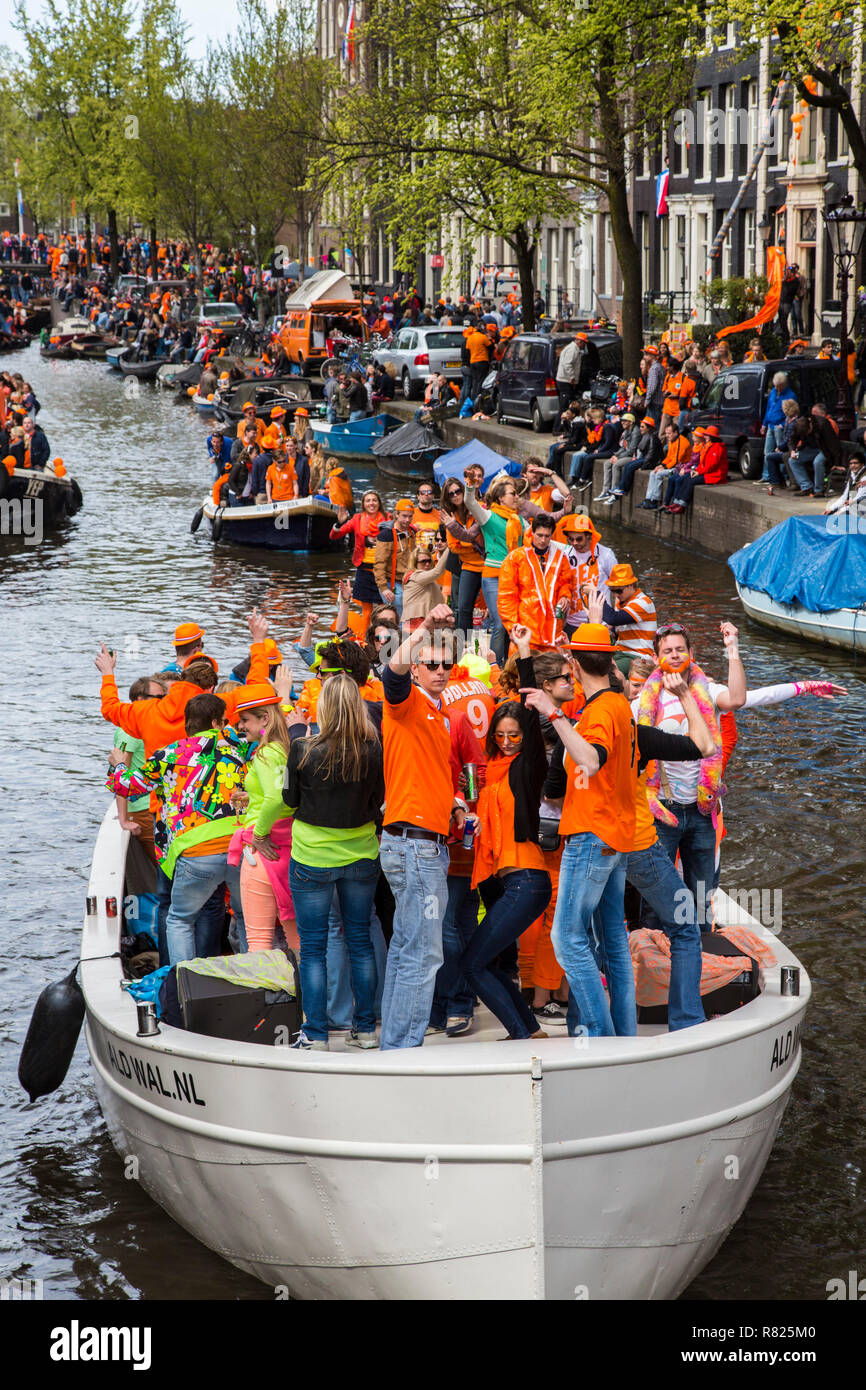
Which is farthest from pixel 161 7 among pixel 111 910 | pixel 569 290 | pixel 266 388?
pixel 111 910

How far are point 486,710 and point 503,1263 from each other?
2.24 metres

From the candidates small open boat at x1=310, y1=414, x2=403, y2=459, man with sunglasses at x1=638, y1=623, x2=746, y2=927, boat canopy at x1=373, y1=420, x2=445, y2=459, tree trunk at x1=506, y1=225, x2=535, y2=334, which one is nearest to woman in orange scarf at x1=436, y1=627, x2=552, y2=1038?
man with sunglasses at x1=638, y1=623, x2=746, y2=927

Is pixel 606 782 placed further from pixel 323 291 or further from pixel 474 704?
pixel 323 291

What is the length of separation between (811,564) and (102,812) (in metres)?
8.05

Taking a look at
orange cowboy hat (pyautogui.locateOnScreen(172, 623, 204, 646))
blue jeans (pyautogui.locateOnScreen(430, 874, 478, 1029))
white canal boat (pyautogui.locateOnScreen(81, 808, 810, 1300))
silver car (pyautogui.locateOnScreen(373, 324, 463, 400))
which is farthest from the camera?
silver car (pyautogui.locateOnScreen(373, 324, 463, 400))

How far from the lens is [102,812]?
12.5 meters

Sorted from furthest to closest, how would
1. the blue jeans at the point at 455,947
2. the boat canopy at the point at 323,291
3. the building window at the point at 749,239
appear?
the boat canopy at the point at 323,291 < the building window at the point at 749,239 < the blue jeans at the point at 455,947

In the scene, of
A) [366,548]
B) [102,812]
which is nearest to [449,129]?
[366,548]

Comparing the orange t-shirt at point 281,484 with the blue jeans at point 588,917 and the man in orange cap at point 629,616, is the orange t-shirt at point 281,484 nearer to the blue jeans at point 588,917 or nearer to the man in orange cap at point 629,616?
the man in orange cap at point 629,616

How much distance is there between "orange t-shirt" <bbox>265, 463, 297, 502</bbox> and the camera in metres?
24.2

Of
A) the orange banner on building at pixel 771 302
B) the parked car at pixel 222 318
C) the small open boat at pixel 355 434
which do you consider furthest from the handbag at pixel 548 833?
the parked car at pixel 222 318

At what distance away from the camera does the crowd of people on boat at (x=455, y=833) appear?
622cm

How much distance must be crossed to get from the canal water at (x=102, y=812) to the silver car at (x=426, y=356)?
1211 centimetres

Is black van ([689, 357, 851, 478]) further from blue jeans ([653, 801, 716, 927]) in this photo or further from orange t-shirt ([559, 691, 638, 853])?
orange t-shirt ([559, 691, 638, 853])
